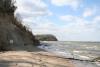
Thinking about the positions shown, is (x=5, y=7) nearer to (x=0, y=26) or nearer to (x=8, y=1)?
(x=8, y=1)

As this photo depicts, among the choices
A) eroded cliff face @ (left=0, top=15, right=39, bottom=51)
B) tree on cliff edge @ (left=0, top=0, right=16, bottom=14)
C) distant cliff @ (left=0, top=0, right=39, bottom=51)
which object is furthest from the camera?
tree on cliff edge @ (left=0, top=0, right=16, bottom=14)

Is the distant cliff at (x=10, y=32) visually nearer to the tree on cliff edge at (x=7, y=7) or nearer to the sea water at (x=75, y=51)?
the tree on cliff edge at (x=7, y=7)

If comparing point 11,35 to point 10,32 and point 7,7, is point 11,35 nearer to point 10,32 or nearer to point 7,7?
point 10,32

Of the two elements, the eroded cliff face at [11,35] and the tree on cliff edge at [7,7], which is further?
the tree on cliff edge at [7,7]

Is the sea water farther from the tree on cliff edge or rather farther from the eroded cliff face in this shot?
the tree on cliff edge

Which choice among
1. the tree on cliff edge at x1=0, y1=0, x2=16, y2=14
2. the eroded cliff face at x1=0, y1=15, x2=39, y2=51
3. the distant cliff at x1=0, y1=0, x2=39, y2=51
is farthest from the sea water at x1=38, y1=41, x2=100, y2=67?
the tree on cliff edge at x1=0, y1=0, x2=16, y2=14

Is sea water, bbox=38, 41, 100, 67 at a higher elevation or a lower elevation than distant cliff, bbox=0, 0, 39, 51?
lower

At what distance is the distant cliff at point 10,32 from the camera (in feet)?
70.0

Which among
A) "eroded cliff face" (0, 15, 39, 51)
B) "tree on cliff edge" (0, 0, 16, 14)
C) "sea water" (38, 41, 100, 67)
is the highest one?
"tree on cliff edge" (0, 0, 16, 14)

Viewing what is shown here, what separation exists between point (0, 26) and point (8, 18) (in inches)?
154

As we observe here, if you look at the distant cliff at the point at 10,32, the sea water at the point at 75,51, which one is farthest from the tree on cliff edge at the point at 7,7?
the sea water at the point at 75,51

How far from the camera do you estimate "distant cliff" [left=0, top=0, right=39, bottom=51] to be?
21331mm

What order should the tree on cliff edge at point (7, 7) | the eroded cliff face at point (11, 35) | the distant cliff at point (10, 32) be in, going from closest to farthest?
the eroded cliff face at point (11, 35), the distant cliff at point (10, 32), the tree on cliff edge at point (7, 7)

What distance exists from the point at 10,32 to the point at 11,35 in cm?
41
